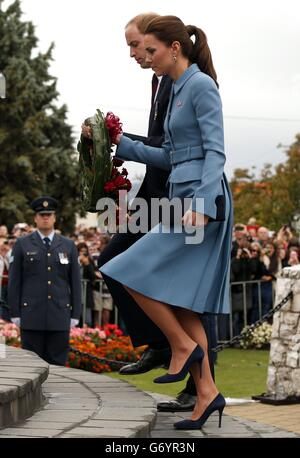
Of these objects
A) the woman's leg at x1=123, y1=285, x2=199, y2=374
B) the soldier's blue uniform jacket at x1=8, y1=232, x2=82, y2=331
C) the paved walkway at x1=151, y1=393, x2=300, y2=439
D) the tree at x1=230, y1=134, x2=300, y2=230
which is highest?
the tree at x1=230, y1=134, x2=300, y2=230

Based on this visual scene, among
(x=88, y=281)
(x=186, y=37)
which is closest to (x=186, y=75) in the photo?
(x=186, y=37)

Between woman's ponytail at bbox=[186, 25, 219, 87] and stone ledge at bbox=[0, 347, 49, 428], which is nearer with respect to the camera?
stone ledge at bbox=[0, 347, 49, 428]

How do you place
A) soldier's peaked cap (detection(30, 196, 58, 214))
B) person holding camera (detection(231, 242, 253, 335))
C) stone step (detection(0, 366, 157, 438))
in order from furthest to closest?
person holding camera (detection(231, 242, 253, 335)), soldier's peaked cap (detection(30, 196, 58, 214)), stone step (detection(0, 366, 157, 438))

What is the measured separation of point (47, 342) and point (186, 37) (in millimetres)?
4876

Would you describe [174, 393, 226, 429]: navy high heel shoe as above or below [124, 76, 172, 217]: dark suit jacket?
below

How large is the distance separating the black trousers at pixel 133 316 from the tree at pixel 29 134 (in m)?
27.0

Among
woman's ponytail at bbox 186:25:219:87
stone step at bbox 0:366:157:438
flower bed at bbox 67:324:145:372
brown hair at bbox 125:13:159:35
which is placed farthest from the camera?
flower bed at bbox 67:324:145:372

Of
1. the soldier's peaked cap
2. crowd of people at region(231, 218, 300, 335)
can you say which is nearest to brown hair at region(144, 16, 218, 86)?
the soldier's peaked cap

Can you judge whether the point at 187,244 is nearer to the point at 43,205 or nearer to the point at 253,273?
the point at 43,205

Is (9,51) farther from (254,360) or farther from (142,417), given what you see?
(142,417)

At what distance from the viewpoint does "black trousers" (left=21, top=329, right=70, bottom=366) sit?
375 inches

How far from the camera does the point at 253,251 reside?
54.2 ft

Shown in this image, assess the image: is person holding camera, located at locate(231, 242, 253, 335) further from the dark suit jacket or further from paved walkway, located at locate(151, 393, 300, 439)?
paved walkway, located at locate(151, 393, 300, 439)
